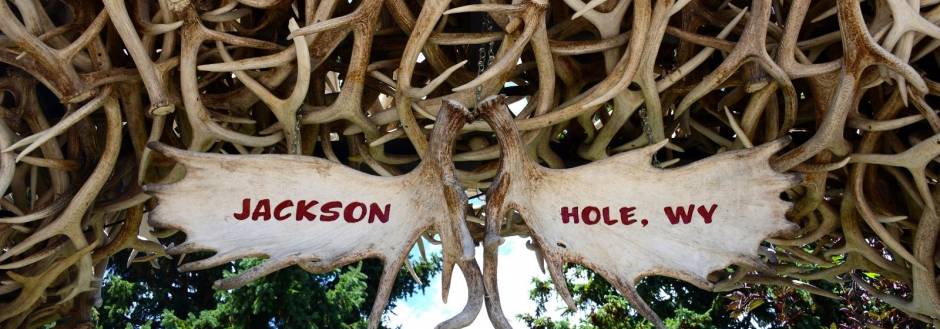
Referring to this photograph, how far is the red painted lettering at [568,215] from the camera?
1.54 m

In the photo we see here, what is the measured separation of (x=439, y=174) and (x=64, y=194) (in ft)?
2.11

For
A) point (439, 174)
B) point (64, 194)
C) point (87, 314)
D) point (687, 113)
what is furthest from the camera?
point (87, 314)

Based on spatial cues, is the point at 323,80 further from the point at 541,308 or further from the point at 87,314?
the point at 541,308

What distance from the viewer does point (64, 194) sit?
173 centimetres

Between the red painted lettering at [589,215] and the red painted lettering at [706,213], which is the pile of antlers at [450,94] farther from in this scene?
the red painted lettering at [589,215]

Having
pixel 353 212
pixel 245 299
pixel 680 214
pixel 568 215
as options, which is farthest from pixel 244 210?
pixel 245 299

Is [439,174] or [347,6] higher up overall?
[347,6]

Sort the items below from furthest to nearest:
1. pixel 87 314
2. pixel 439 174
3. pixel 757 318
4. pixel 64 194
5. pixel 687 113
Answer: pixel 757 318, pixel 87 314, pixel 687 113, pixel 64 194, pixel 439 174

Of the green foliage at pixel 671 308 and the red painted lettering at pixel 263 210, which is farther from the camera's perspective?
the green foliage at pixel 671 308

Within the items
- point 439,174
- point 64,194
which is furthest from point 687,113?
point 64,194

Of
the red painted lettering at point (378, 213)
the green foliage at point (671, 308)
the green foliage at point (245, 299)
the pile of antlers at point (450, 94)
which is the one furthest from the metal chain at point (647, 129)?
the green foliage at point (245, 299)

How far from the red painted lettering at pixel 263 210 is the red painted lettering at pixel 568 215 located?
419 millimetres

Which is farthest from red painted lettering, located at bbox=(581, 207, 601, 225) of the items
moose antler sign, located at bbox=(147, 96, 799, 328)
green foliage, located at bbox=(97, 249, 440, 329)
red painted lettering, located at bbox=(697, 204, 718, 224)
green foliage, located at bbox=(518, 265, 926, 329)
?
green foliage, located at bbox=(97, 249, 440, 329)

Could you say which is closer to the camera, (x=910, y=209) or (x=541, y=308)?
(x=910, y=209)
